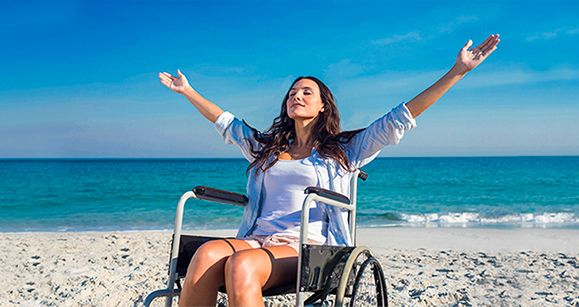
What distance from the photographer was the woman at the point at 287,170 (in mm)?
2109

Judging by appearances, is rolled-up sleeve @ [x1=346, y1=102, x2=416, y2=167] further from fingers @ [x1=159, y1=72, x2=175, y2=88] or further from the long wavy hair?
fingers @ [x1=159, y1=72, x2=175, y2=88]

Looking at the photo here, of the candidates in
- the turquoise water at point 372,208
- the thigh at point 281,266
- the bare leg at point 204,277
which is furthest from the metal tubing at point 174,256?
the turquoise water at point 372,208

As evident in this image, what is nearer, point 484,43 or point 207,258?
point 207,258

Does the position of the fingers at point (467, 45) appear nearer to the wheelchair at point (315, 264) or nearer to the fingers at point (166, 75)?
the wheelchair at point (315, 264)

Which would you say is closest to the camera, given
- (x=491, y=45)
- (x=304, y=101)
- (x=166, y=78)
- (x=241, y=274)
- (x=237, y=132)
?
(x=241, y=274)

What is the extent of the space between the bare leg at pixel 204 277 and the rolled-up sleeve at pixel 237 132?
754mm

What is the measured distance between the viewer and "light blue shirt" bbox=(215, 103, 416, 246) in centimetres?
245

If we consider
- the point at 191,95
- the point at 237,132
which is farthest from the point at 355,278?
the point at 191,95

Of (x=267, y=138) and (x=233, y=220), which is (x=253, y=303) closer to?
(x=267, y=138)

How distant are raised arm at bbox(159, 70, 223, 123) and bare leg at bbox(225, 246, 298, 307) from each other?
3.08 ft

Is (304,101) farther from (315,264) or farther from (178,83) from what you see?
(315,264)

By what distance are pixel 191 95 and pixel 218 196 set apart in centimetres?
66

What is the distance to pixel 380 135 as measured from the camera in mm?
2512

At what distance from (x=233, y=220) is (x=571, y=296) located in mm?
8734
